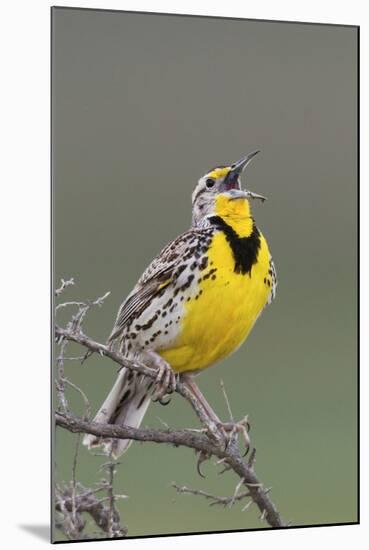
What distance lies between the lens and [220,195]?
6172 millimetres

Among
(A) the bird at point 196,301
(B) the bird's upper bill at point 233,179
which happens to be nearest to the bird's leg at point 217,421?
(A) the bird at point 196,301

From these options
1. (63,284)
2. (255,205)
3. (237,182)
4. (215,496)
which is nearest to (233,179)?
(237,182)

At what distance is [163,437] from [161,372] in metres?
0.29

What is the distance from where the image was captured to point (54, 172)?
19.6 ft

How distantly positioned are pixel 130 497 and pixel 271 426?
2.17 feet

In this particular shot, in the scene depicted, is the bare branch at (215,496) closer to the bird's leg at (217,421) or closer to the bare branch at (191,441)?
the bare branch at (191,441)

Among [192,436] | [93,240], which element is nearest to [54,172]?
[93,240]

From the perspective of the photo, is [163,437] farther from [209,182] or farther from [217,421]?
[209,182]

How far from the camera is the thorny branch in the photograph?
5.78 m

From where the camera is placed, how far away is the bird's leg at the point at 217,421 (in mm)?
6246

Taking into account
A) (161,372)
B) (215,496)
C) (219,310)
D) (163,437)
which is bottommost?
(215,496)

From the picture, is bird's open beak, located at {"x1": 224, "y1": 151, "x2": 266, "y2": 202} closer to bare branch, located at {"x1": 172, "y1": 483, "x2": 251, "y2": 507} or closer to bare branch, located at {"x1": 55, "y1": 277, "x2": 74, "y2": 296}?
bare branch, located at {"x1": 55, "y1": 277, "x2": 74, "y2": 296}

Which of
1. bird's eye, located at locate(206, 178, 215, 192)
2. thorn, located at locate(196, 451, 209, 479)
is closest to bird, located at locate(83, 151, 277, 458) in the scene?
bird's eye, located at locate(206, 178, 215, 192)

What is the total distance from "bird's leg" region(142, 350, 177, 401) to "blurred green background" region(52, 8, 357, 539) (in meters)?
0.13
